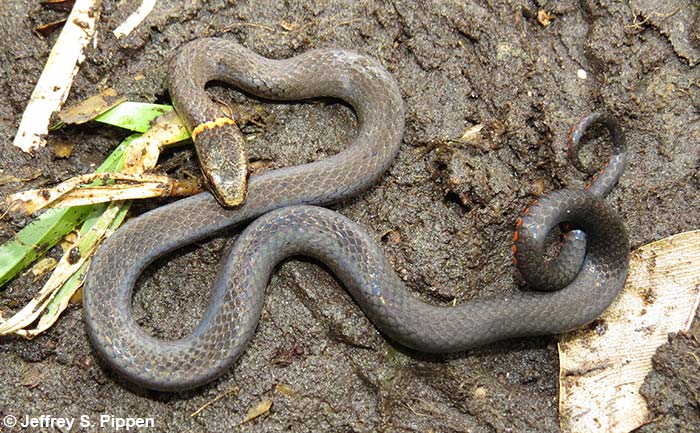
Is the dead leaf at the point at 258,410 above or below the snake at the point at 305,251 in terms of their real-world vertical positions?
below

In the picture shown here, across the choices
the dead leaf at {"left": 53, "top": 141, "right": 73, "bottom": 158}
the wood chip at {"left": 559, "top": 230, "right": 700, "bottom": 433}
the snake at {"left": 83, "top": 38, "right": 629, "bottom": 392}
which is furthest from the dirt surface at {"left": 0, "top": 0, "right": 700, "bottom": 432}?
the snake at {"left": 83, "top": 38, "right": 629, "bottom": 392}

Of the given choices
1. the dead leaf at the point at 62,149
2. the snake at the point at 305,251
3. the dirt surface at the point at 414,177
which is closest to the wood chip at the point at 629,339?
the dirt surface at the point at 414,177

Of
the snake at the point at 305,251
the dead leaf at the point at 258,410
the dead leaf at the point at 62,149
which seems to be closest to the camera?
the snake at the point at 305,251

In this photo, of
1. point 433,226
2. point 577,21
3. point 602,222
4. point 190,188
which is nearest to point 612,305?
point 602,222

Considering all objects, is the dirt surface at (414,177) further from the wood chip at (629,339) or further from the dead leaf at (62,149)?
the wood chip at (629,339)

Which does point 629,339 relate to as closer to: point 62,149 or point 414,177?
point 414,177

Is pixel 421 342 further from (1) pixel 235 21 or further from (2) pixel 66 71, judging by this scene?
(2) pixel 66 71
